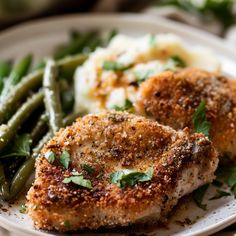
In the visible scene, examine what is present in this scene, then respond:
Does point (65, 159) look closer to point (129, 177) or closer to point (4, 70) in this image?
point (129, 177)

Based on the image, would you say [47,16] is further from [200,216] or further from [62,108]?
[200,216]

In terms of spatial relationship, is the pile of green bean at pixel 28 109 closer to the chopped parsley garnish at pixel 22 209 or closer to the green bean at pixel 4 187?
the green bean at pixel 4 187

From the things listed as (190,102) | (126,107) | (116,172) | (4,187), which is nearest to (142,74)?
(126,107)

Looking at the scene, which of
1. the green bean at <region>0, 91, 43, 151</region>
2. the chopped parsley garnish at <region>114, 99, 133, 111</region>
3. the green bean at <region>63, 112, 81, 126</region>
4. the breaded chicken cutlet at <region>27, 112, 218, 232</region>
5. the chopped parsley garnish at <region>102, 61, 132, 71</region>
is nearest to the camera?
the breaded chicken cutlet at <region>27, 112, 218, 232</region>

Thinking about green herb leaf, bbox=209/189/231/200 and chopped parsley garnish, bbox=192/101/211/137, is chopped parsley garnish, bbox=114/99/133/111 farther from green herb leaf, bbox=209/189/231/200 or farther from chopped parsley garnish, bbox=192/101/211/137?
green herb leaf, bbox=209/189/231/200

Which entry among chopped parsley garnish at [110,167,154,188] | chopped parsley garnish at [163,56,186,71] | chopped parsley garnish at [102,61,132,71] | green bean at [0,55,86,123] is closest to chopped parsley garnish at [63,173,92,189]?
chopped parsley garnish at [110,167,154,188]
